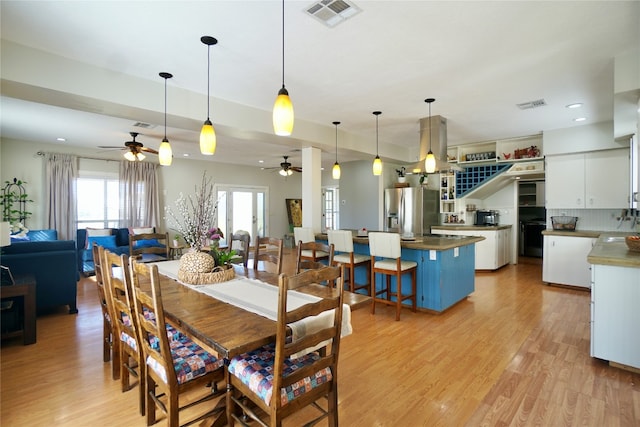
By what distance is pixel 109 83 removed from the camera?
9.70 ft

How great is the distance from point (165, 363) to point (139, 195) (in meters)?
6.82

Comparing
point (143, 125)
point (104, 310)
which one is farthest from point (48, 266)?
point (143, 125)

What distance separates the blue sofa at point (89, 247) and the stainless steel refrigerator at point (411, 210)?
18.2 ft

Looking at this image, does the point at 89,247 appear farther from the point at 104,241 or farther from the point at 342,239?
the point at 342,239

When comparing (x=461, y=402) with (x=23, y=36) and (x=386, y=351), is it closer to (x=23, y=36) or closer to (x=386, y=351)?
(x=386, y=351)

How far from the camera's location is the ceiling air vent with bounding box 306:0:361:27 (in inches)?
80.3

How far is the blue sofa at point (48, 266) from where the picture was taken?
356 centimetres

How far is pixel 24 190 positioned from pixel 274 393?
713 centimetres

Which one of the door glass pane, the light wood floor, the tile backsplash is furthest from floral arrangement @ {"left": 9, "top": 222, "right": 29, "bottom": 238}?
the tile backsplash

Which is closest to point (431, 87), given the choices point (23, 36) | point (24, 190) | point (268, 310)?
point (268, 310)

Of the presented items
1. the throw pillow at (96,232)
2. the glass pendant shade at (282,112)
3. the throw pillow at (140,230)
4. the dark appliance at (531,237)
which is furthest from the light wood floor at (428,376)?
the dark appliance at (531,237)

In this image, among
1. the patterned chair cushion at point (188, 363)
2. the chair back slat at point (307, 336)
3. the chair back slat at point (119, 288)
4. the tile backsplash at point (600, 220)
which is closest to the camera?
the chair back slat at point (307, 336)

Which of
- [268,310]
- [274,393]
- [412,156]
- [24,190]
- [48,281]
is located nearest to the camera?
[274,393]

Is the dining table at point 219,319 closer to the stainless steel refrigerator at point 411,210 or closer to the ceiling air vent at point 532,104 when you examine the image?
the ceiling air vent at point 532,104
